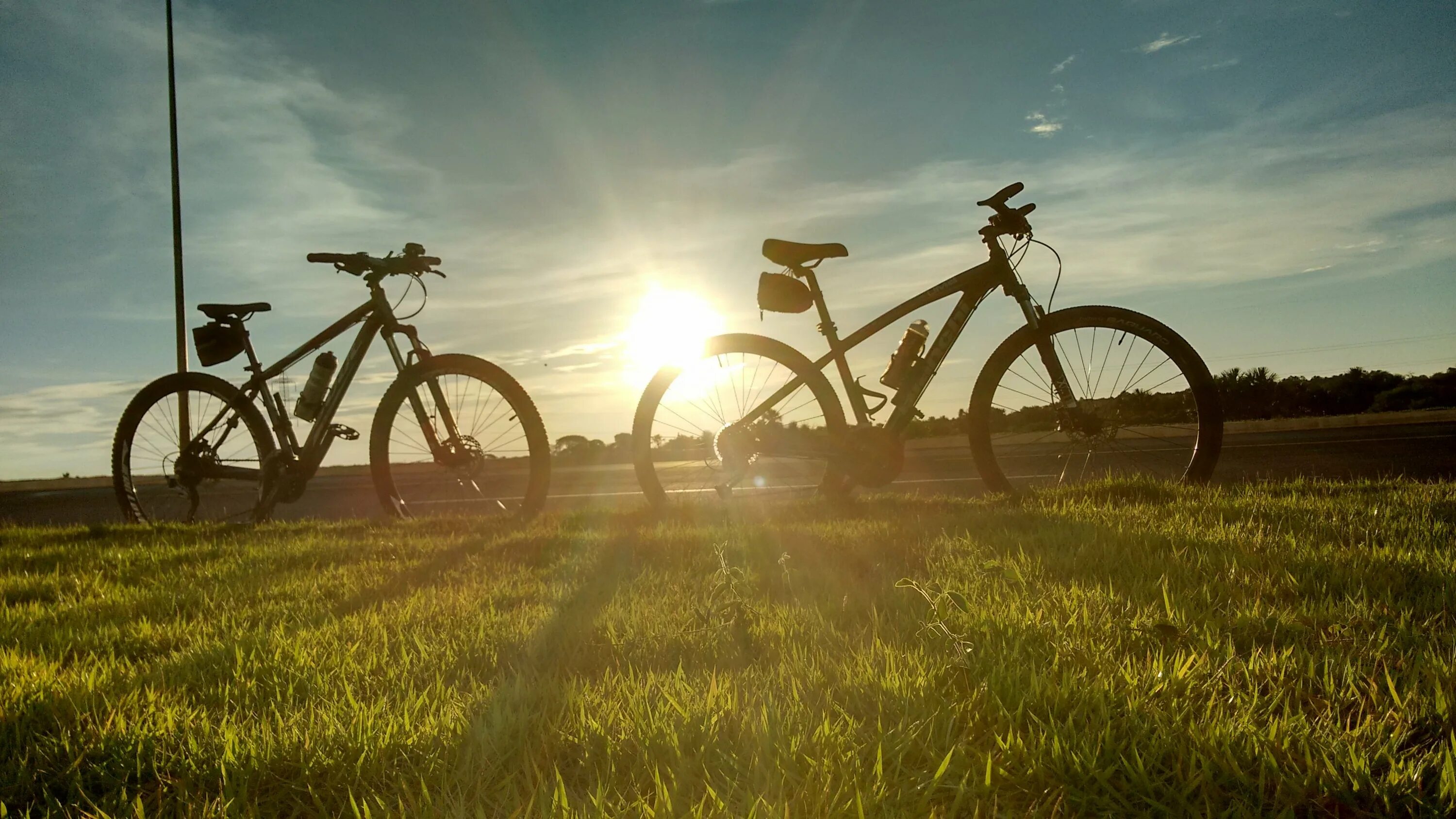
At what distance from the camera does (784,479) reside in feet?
28.1

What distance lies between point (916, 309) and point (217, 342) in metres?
5.58

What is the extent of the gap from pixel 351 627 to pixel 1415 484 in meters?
6.10

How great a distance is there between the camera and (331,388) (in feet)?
21.8

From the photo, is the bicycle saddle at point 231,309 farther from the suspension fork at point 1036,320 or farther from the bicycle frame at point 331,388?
the suspension fork at point 1036,320

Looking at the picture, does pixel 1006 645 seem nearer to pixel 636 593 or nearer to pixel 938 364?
pixel 636 593

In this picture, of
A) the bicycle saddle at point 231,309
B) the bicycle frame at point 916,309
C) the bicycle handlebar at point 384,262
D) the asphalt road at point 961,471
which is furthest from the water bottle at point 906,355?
the bicycle saddle at point 231,309

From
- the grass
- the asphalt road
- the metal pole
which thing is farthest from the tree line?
the grass

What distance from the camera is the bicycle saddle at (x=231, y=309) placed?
6961 mm

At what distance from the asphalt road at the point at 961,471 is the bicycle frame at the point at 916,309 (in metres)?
1.93

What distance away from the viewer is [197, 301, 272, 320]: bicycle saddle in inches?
274

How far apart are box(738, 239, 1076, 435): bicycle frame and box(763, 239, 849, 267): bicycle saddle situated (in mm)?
84

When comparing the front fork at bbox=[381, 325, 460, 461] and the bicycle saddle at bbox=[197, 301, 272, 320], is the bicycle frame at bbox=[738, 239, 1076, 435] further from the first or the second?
the bicycle saddle at bbox=[197, 301, 272, 320]

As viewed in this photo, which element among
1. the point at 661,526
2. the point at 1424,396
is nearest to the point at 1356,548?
the point at 661,526

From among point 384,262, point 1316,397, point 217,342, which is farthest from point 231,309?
point 1316,397
